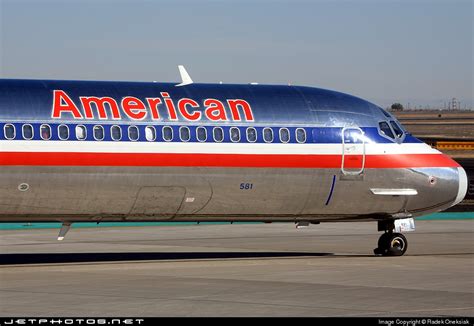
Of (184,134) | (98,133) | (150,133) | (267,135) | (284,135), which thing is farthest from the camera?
(284,135)

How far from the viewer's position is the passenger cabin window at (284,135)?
26.3 metres

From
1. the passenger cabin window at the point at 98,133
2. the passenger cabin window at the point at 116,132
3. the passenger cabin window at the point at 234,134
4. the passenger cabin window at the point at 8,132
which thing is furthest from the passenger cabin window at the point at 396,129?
the passenger cabin window at the point at 8,132

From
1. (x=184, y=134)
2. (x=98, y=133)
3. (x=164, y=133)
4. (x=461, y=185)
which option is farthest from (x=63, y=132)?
(x=461, y=185)

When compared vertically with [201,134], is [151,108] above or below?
above

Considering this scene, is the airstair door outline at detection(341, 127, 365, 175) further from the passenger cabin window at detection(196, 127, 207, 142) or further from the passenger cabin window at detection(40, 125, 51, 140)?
the passenger cabin window at detection(40, 125, 51, 140)

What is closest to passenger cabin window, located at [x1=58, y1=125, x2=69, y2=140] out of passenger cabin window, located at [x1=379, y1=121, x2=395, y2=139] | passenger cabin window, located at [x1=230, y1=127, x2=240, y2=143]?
passenger cabin window, located at [x1=230, y1=127, x2=240, y2=143]

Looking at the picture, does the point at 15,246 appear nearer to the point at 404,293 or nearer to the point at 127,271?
the point at 127,271

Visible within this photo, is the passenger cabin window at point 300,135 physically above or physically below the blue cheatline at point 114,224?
below

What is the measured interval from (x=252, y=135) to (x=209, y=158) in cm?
124

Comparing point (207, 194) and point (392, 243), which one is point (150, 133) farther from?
point (392, 243)

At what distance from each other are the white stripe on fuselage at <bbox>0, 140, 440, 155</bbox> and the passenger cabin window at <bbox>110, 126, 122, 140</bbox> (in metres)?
0.14

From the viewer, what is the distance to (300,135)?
87.1 ft

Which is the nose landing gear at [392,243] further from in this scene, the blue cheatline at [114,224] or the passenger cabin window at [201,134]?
the blue cheatline at [114,224]

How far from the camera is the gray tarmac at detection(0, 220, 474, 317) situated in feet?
59.4
